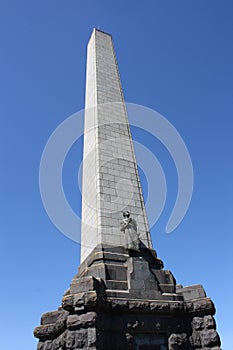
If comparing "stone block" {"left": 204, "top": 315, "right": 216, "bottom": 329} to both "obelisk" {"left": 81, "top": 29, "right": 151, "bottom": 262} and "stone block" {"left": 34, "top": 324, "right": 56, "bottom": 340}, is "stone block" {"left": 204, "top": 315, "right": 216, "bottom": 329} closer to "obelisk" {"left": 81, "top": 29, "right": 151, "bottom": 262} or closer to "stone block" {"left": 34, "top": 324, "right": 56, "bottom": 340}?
"obelisk" {"left": 81, "top": 29, "right": 151, "bottom": 262}

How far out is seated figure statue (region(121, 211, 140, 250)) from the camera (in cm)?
901

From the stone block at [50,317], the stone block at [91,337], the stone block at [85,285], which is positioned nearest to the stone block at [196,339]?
the stone block at [91,337]

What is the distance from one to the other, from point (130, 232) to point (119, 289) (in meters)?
1.79

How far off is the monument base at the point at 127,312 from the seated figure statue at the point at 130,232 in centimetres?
23

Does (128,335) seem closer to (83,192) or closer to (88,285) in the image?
(88,285)

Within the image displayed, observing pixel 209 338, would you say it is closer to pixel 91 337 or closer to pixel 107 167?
pixel 91 337

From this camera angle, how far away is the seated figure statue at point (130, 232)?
901 cm

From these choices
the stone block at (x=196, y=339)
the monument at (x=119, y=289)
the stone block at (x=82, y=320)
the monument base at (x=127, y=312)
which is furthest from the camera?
the stone block at (x=196, y=339)

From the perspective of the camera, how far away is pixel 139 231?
1005cm

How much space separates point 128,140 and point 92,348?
8225mm

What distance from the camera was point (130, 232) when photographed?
30.1ft

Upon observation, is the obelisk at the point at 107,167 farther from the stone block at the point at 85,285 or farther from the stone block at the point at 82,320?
the stone block at the point at 82,320

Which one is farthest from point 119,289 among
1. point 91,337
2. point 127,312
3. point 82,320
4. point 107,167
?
point 107,167

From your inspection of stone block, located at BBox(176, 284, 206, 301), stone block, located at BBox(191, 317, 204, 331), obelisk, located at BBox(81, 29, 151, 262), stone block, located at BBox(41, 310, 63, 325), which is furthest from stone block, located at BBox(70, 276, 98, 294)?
stone block, located at BBox(191, 317, 204, 331)
